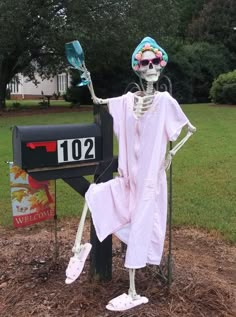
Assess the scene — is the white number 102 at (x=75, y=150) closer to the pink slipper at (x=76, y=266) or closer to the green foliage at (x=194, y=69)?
the pink slipper at (x=76, y=266)

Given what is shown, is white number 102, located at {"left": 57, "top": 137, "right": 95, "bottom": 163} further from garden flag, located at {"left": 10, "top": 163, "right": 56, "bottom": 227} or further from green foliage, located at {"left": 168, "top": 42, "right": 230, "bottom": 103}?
green foliage, located at {"left": 168, "top": 42, "right": 230, "bottom": 103}

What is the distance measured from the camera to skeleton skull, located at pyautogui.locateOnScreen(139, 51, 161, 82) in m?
3.14

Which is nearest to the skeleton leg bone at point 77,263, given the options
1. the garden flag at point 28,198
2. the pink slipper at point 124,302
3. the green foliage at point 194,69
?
the pink slipper at point 124,302

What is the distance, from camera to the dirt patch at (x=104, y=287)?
323 centimetres

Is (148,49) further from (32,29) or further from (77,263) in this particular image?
(32,29)

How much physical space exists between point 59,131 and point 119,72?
88.2ft

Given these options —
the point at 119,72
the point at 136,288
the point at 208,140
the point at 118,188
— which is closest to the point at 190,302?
the point at 136,288

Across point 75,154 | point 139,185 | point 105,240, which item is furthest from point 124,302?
point 75,154

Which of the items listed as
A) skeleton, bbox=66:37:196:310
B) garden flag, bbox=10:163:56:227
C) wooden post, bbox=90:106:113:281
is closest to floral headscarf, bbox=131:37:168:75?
skeleton, bbox=66:37:196:310

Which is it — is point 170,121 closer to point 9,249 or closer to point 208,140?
point 9,249

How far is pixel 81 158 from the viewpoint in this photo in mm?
3225

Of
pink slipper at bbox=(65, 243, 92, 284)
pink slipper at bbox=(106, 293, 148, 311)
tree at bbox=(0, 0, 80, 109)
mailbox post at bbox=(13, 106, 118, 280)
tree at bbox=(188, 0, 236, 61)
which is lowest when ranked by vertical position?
pink slipper at bbox=(106, 293, 148, 311)

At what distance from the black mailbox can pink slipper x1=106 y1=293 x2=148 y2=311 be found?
0.88 m

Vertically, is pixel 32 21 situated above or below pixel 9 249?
above
